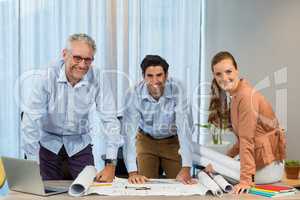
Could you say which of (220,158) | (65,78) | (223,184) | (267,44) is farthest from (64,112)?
(267,44)

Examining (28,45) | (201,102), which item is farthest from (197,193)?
(28,45)

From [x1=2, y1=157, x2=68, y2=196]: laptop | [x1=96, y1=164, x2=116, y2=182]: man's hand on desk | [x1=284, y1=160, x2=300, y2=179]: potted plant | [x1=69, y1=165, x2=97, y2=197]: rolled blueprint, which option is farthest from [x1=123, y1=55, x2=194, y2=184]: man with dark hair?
[x1=284, y1=160, x2=300, y2=179]: potted plant

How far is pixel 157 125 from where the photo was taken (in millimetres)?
2654

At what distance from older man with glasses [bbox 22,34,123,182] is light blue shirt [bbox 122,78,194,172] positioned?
3.4 inches

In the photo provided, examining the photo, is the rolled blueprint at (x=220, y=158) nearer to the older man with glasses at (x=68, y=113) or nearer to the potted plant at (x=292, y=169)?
the older man with glasses at (x=68, y=113)

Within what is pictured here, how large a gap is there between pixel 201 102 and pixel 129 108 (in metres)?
1.83

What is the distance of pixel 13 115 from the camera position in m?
3.77

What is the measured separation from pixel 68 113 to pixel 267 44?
7.60ft

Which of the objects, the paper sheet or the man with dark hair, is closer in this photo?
the paper sheet

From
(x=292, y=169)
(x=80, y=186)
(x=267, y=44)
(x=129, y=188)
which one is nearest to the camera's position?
(x=80, y=186)

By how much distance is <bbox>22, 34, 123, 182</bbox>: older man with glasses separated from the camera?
2336mm

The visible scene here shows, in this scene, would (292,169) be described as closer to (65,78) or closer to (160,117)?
(160,117)

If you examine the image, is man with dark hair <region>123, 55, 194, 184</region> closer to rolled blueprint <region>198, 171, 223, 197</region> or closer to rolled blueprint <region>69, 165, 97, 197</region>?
rolled blueprint <region>198, 171, 223, 197</region>

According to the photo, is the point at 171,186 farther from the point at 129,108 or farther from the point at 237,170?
the point at 129,108
